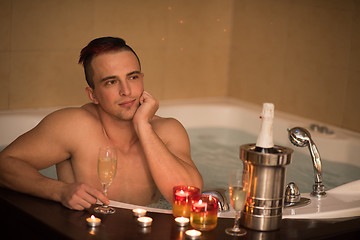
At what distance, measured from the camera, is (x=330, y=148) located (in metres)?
3.14

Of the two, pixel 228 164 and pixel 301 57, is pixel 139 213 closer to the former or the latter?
pixel 228 164

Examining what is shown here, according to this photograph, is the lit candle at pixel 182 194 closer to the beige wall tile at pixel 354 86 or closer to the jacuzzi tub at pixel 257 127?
the jacuzzi tub at pixel 257 127

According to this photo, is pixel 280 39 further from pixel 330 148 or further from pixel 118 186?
pixel 118 186

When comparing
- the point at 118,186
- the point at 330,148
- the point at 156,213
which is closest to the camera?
the point at 156,213

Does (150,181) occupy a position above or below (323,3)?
below

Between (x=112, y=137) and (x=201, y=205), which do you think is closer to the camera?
(x=201, y=205)

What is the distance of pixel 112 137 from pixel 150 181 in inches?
8.5

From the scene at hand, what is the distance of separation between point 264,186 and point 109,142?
0.76m

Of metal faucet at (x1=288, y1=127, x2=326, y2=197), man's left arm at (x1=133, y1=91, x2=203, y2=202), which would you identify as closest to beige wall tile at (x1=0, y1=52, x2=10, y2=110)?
man's left arm at (x1=133, y1=91, x2=203, y2=202)

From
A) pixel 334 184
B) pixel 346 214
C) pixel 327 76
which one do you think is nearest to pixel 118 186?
pixel 346 214

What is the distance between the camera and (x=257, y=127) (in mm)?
3572

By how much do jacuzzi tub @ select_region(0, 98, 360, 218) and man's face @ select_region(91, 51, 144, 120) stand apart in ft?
1.28

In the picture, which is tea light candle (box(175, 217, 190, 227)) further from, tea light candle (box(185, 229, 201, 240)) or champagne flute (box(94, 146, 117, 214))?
champagne flute (box(94, 146, 117, 214))

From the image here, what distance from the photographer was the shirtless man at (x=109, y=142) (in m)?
1.88
